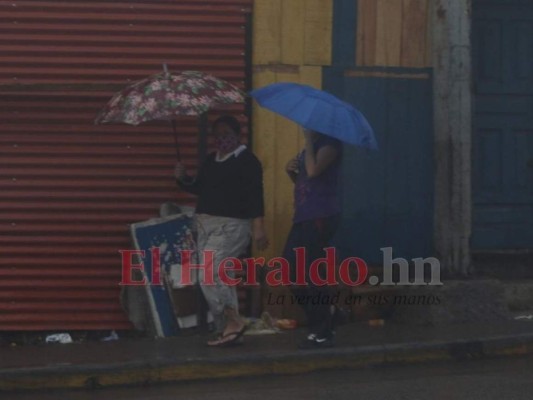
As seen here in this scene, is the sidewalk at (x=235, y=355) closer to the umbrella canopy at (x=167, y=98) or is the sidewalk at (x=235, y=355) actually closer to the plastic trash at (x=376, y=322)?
the plastic trash at (x=376, y=322)

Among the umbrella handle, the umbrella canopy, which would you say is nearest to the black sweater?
the umbrella canopy

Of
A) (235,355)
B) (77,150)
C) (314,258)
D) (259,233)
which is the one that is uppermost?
(77,150)

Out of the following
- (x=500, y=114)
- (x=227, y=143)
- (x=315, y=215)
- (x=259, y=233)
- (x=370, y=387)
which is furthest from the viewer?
(x=500, y=114)

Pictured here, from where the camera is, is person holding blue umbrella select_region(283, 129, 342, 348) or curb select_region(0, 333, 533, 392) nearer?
curb select_region(0, 333, 533, 392)

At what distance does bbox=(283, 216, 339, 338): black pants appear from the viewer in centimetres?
991

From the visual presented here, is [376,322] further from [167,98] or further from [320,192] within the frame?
[167,98]

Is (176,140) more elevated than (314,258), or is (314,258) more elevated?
(176,140)

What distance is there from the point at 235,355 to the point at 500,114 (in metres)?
3.78

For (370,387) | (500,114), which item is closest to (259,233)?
(370,387)

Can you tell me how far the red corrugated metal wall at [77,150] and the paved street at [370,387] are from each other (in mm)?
1638

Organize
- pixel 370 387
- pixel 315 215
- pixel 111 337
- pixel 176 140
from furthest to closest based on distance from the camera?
pixel 111 337 → pixel 176 140 → pixel 315 215 → pixel 370 387

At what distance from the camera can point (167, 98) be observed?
9836 millimetres

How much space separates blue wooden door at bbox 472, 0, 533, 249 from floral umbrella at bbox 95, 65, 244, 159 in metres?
2.80

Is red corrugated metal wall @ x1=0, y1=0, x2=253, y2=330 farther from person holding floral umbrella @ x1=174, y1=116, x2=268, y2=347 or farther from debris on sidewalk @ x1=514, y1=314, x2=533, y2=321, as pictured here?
debris on sidewalk @ x1=514, y1=314, x2=533, y2=321
